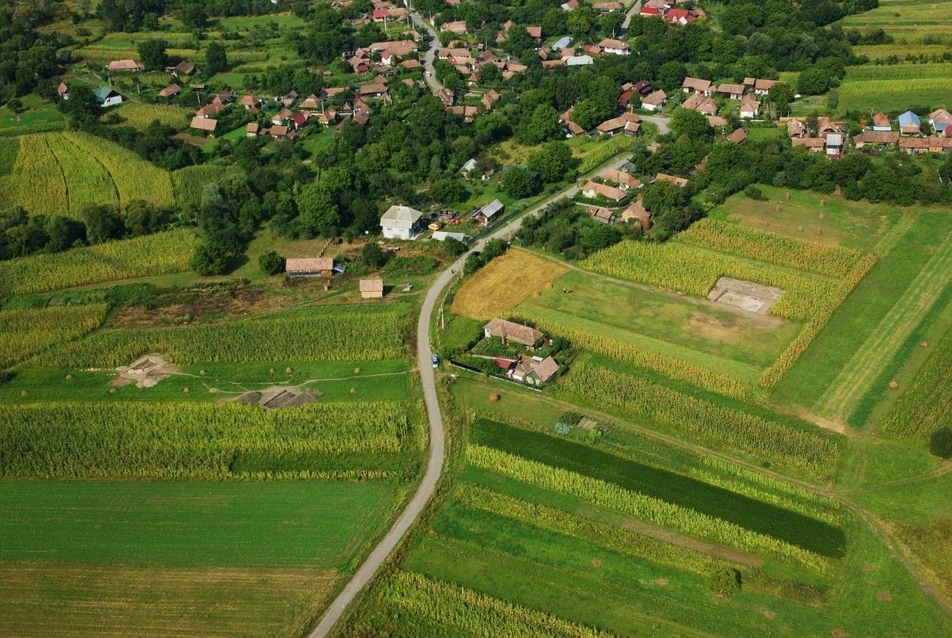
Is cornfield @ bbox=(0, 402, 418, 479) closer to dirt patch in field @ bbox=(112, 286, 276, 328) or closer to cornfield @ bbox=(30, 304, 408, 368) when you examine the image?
cornfield @ bbox=(30, 304, 408, 368)

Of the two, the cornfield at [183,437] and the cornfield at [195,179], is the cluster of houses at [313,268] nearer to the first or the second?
the cornfield at [195,179]

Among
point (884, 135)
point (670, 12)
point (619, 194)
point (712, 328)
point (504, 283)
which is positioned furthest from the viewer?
point (670, 12)

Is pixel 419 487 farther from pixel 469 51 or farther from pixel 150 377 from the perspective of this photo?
pixel 469 51

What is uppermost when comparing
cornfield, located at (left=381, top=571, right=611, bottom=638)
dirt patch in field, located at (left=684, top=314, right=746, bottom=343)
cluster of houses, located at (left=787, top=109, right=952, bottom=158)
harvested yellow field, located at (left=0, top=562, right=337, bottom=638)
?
cluster of houses, located at (left=787, top=109, right=952, bottom=158)

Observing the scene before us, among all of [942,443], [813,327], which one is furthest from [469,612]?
[813,327]

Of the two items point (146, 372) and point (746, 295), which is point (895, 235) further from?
point (146, 372)

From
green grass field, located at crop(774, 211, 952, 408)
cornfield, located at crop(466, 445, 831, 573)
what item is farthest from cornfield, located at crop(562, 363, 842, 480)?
cornfield, located at crop(466, 445, 831, 573)
